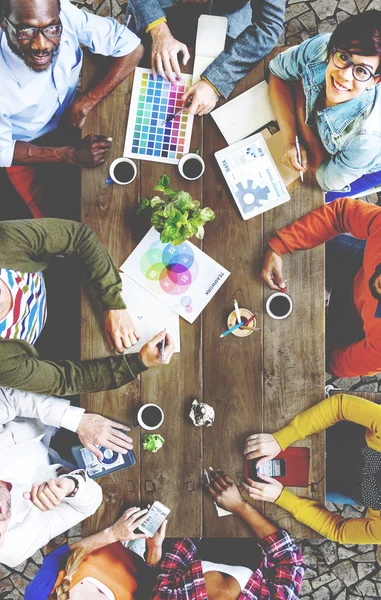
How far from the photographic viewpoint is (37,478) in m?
2.11

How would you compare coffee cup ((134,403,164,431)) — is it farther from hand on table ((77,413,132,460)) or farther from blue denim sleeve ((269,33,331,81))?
blue denim sleeve ((269,33,331,81))

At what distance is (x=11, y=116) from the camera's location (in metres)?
2.06

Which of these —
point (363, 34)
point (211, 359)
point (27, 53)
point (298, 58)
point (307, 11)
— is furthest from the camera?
point (307, 11)

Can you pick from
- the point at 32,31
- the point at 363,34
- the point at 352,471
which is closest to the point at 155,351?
the point at 352,471

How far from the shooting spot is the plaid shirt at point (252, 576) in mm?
2135

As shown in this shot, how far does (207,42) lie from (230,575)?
224 cm

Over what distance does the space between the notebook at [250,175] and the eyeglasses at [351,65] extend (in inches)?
14.8

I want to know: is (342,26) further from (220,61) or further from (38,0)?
(38,0)

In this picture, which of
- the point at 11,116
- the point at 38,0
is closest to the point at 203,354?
the point at 11,116

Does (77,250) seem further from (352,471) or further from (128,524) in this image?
(352,471)

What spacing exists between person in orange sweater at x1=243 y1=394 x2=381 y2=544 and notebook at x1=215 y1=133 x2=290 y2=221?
0.83m

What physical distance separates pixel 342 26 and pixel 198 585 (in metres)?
2.25

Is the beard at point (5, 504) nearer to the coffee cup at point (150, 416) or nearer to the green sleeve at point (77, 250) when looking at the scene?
the coffee cup at point (150, 416)

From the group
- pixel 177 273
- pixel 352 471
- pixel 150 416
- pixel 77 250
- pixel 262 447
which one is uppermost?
pixel 77 250
